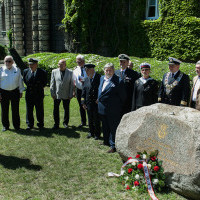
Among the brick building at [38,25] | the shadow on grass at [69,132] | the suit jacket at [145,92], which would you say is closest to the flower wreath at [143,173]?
the suit jacket at [145,92]

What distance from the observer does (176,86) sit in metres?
5.39

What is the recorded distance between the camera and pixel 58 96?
7.26m

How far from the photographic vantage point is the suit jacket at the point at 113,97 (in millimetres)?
5656

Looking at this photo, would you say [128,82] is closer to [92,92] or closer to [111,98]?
[111,98]

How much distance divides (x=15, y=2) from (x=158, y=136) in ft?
72.8

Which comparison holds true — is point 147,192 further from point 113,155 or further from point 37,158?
point 37,158

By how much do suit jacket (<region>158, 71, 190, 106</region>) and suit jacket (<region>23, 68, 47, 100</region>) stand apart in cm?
331

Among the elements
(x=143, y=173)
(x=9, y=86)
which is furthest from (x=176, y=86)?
(x=9, y=86)

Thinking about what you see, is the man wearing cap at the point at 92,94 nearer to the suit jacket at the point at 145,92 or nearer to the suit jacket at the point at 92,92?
the suit jacket at the point at 92,92

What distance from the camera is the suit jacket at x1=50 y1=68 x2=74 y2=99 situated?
7223 millimetres

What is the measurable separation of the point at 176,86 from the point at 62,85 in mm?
3161

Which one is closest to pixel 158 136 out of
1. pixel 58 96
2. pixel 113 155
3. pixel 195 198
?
pixel 195 198

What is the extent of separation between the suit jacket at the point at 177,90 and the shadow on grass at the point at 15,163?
9.74 ft

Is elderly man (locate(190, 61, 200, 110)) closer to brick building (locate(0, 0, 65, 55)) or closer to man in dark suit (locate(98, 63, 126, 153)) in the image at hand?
man in dark suit (locate(98, 63, 126, 153))
